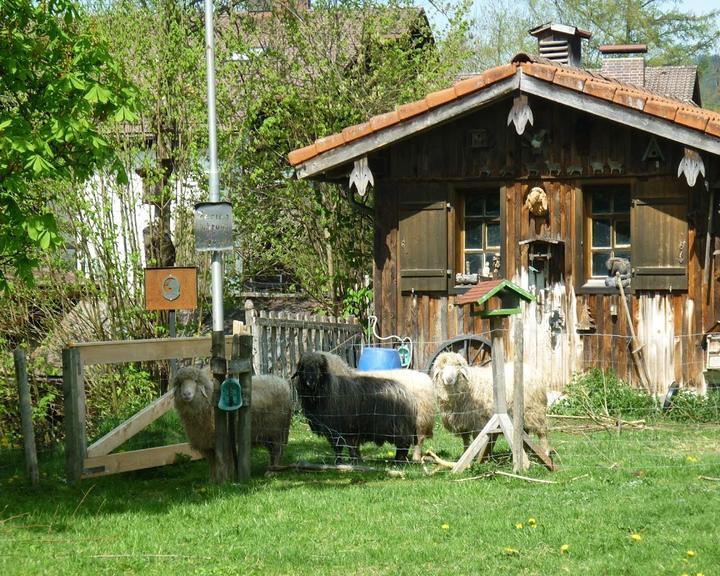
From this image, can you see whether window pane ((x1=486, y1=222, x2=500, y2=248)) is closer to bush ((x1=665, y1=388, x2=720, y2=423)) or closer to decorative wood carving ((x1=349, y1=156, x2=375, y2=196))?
decorative wood carving ((x1=349, y1=156, x2=375, y2=196))

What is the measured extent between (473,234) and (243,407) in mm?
6382

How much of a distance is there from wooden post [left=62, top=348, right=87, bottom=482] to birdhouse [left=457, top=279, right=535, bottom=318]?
3.64 metres

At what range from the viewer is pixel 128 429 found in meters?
10.3

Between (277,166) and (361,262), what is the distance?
2531 mm

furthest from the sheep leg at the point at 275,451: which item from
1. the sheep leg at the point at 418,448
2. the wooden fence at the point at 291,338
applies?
the wooden fence at the point at 291,338

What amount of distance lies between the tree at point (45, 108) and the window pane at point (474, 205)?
23.3 feet

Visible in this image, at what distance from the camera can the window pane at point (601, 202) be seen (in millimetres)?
15156

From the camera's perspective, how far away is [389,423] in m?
11.3

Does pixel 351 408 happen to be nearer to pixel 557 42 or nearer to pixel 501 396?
pixel 501 396

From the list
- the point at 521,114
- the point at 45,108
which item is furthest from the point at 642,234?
the point at 45,108

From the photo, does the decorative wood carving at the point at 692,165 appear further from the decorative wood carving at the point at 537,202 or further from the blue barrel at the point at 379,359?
the blue barrel at the point at 379,359

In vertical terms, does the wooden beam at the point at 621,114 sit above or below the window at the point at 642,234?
above

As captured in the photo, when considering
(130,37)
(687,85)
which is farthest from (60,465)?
(687,85)

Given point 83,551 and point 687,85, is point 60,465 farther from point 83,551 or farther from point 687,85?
point 687,85
